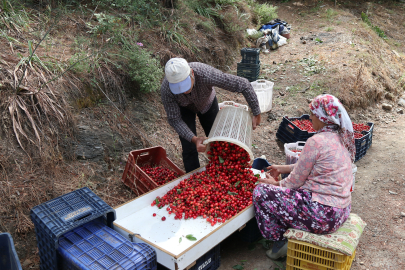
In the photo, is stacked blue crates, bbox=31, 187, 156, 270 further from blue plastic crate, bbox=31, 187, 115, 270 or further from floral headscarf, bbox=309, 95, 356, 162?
floral headscarf, bbox=309, 95, 356, 162

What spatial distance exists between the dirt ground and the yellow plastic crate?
0.45 metres

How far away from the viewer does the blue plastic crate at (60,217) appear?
8.12 feet

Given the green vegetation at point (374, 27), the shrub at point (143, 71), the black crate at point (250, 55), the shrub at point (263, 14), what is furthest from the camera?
the green vegetation at point (374, 27)

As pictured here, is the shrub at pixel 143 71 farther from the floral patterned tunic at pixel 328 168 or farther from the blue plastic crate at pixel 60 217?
the floral patterned tunic at pixel 328 168

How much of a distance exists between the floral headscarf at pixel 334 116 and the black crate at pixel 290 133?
7.81 feet

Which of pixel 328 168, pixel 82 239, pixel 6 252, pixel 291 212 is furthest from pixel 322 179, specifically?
pixel 6 252

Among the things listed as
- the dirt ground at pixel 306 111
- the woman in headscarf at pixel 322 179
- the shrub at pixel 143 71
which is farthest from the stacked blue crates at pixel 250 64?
the woman in headscarf at pixel 322 179

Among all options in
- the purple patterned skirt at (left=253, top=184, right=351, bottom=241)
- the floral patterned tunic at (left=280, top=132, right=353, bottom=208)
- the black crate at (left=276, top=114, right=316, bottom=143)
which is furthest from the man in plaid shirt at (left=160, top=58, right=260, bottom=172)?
the black crate at (left=276, top=114, right=316, bottom=143)

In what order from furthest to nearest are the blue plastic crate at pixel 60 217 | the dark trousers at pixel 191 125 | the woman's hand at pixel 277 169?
the dark trousers at pixel 191 125 → the woman's hand at pixel 277 169 → the blue plastic crate at pixel 60 217

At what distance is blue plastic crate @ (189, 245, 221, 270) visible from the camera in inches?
110

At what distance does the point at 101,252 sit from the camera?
241 centimetres

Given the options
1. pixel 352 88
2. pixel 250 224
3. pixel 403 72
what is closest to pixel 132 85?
pixel 250 224

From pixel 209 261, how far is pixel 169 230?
0.47 metres

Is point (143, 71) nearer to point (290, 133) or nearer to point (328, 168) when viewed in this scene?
point (290, 133)
